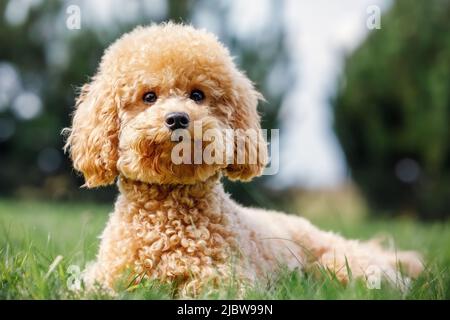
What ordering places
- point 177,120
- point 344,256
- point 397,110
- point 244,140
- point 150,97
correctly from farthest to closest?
point 397,110 → point 344,256 → point 244,140 → point 150,97 → point 177,120

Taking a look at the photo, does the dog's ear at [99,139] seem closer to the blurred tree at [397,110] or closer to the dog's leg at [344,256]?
the dog's leg at [344,256]

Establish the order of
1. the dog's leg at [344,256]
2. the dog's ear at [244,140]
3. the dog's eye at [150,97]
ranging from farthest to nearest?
the dog's leg at [344,256] < the dog's ear at [244,140] < the dog's eye at [150,97]

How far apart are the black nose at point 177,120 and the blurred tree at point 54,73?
7151 millimetres

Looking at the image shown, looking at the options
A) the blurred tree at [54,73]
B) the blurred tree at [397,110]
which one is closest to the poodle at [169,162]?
the blurred tree at [54,73]

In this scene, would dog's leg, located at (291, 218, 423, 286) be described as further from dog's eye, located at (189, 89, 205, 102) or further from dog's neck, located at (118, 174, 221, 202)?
dog's eye, located at (189, 89, 205, 102)

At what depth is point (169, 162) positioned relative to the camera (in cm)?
283

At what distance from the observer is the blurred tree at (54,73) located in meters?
10.3

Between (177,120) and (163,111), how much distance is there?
→ 9 centimetres

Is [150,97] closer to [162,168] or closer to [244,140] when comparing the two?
[162,168]

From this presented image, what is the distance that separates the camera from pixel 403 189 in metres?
10.7

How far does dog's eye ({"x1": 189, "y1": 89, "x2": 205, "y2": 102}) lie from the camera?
300 cm

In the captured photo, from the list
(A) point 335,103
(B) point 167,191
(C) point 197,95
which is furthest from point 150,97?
A: (A) point 335,103

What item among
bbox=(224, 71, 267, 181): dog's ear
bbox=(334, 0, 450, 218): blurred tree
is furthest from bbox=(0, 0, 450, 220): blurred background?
bbox=(224, 71, 267, 181): dog's ear

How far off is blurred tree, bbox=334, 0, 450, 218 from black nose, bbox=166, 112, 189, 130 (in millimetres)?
8302
